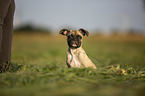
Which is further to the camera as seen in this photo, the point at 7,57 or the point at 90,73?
the point at 7,57

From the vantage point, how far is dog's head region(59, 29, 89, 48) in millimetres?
3522

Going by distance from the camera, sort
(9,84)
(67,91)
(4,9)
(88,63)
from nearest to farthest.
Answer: (67,91) → (9,84) → (4,9) → (88,63)

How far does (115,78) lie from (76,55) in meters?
1.09

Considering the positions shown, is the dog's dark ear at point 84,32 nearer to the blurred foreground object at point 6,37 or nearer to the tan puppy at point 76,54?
the tan puppy at point 76,54

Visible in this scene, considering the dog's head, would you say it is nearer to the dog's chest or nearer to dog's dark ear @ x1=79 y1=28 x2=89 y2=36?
dog's dark ear @ x1=79 y1=28 x2=89 y2=36

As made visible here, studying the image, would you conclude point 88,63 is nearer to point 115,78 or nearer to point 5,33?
point 115,78

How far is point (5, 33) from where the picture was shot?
350 centimetres

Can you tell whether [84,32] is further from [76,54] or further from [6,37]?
[6,37]

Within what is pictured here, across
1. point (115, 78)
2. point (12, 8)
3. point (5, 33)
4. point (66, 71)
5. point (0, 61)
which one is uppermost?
point (12, 8)

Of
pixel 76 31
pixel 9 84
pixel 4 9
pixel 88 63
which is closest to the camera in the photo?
pixel 9 84

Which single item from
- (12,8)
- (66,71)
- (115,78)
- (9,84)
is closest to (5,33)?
(12,8)

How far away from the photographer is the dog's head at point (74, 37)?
3.52 meters

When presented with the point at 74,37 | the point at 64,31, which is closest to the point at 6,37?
the point at 64,31

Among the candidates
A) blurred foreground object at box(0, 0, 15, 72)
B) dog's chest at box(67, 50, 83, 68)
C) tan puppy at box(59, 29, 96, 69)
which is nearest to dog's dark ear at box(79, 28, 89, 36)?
tan puppy at box(59, 29, 96, 69)
